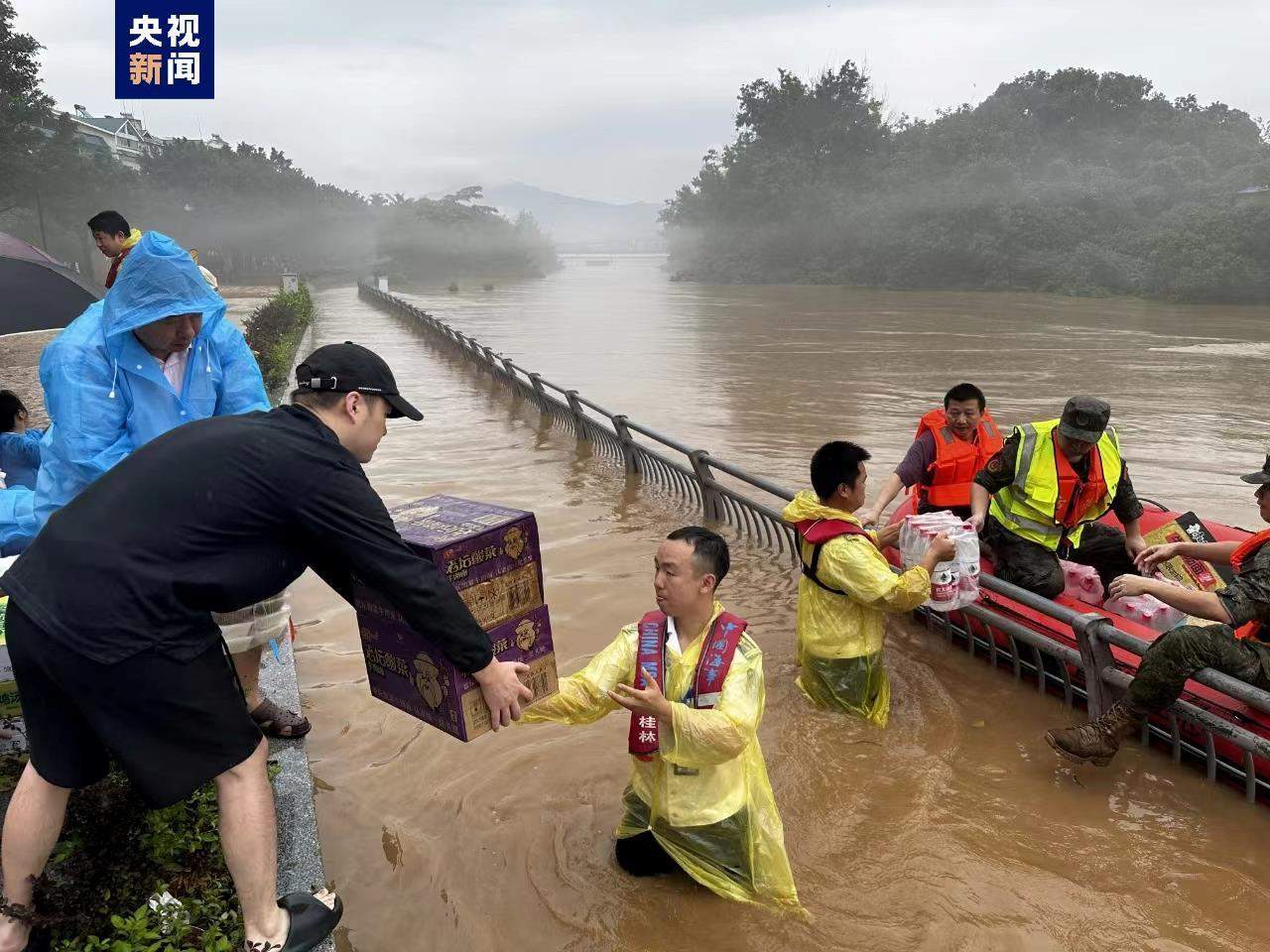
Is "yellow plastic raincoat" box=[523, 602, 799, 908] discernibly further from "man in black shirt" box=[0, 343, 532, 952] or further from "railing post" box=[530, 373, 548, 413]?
"railing post" box=[530, 373, 548, 413]

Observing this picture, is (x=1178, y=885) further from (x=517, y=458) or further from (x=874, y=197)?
(x=874, y=197)

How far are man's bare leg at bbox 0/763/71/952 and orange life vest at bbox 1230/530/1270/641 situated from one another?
13.3ft

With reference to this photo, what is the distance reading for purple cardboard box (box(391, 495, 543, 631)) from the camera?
91.7 inches

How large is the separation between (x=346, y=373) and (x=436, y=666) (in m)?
0.79

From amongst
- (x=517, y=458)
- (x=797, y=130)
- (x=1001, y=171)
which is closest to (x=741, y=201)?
(x=797, y=130)

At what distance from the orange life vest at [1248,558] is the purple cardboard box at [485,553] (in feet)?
9.39

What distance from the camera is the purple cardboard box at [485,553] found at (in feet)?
7.64

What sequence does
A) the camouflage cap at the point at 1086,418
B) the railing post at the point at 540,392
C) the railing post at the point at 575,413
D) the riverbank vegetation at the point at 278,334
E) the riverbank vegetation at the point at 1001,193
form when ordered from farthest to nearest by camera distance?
the riverbank vegetation at the point at 1001,193
the riverbank vegetation at the point at 278,334
the railing post at the point at 540,392
the railing post at the point at 575,413
the camouflage cap at the point at 1086,418

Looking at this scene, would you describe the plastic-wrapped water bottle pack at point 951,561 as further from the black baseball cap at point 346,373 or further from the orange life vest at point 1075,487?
the black baseball cap at point 346,373

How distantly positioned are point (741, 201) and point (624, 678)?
65.4 m

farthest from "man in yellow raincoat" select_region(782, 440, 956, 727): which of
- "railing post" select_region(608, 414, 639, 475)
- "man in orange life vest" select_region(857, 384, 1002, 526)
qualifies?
"railing post" select_region(608, 414, 639, 475)

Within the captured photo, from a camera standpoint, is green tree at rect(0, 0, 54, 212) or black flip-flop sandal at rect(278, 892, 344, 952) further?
green tree at rect(0, 0, 54, 212)

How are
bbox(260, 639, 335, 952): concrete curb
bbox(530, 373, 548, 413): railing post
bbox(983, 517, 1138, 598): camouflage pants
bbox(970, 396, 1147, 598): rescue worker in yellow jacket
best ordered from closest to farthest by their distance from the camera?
bbox(260, 639, 335, 952): concrete curb → bbox(970, 396, 1147, 598): rescue worker in yellow jacket → bbox(983, 517, 1138, 598): camouflage pants → bbox(530, 373, 548, 413): railing post

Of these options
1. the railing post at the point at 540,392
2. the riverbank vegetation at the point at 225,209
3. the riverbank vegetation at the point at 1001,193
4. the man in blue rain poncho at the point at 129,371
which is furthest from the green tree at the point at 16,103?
the riverbank vegetation at the point at 1001,193
